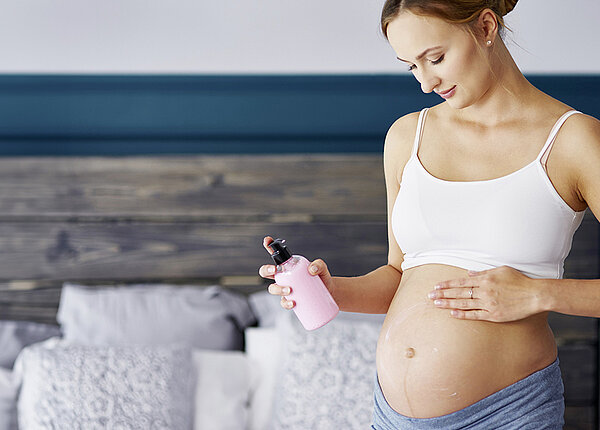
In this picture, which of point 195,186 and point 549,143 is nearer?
point 549,143

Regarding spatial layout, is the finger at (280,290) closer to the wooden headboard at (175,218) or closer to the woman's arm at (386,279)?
the woman's arm at (386,279)

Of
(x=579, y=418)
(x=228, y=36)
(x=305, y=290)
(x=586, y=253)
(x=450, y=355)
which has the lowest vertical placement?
(x=579, y=418)

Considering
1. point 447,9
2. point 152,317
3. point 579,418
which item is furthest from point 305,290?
point 579,418

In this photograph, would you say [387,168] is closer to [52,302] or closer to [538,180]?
[538,180]

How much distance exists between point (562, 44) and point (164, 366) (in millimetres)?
1802

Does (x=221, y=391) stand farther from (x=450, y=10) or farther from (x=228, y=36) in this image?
(x=450, y=10)

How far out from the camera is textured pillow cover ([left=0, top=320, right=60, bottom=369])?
2154 millimetres

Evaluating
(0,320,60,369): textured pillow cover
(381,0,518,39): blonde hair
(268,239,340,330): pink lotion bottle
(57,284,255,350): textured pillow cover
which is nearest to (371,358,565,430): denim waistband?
(268,239,340,330): pink lotion bottle

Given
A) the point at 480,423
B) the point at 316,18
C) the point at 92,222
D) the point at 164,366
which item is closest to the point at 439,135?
the point at 480,423

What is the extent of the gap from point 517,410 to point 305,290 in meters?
0.39

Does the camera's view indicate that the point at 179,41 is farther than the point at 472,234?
Yes

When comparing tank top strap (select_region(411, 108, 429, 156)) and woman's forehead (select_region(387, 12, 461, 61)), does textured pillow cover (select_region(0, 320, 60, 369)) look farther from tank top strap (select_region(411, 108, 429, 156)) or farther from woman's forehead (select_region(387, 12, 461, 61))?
woman's forehead (select_region(387, 12, 461, 61))

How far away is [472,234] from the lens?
1.09 meters

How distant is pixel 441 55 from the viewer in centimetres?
105
